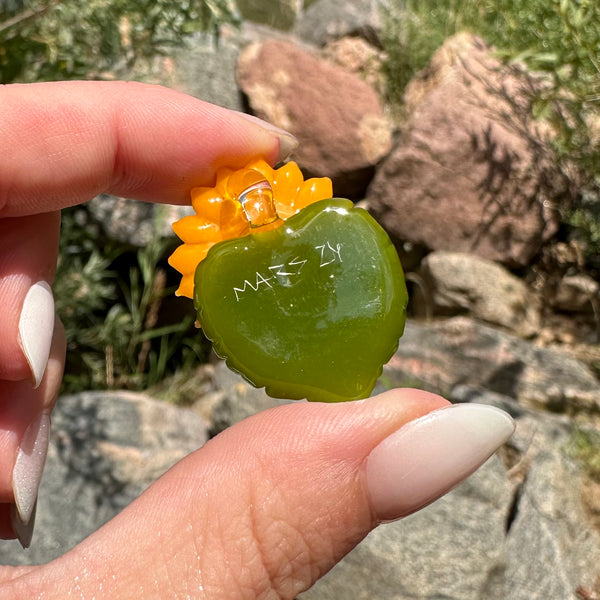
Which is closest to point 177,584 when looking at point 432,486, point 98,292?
point 432,486

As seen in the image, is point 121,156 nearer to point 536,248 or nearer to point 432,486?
point 432,486

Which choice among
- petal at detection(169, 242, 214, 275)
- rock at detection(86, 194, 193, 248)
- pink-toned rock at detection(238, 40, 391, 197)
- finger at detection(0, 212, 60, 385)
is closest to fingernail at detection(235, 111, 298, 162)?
petal at detection(169, 242, 214, 275)

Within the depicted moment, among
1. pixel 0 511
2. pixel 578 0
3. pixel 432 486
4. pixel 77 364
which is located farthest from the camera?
pixel 77 364

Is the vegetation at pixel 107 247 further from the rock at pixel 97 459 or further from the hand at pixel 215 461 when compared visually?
the hand at pixel 215 461

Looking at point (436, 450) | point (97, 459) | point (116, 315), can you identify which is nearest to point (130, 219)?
point (116, 315)

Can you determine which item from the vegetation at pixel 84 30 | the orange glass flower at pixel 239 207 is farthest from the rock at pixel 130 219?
the orange glass flower at pixel 239 207

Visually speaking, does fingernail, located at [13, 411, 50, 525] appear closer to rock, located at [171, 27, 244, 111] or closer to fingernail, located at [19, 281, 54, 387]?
fingernail, located at [19, 281, 54, 387]

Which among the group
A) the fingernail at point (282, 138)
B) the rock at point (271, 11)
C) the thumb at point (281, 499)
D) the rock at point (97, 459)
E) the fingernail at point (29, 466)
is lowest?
the rock at point (97, 459)
